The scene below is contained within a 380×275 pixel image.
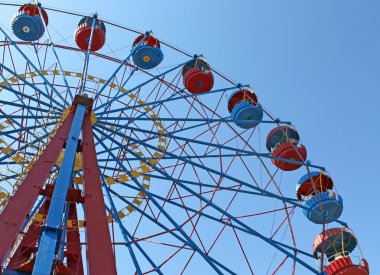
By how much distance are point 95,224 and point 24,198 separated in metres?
1.38

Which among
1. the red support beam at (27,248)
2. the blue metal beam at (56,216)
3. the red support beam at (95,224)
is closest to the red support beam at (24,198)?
the blue metal beam at (56,216)

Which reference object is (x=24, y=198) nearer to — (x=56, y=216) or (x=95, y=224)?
(x=56, y=216)

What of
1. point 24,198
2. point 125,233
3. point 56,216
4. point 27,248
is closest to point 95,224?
point 56,216

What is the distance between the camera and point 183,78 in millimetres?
18781

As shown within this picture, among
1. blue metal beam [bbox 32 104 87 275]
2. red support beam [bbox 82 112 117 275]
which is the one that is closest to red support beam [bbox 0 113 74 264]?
blue metal beam [bbox 32 104 87 275]

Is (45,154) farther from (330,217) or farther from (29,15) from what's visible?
(29,15)

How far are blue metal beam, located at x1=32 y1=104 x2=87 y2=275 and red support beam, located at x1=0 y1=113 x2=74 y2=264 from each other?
269mm

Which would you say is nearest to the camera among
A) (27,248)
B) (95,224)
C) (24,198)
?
(95,224)

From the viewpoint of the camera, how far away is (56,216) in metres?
7.69

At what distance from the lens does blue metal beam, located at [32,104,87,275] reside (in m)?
6.77

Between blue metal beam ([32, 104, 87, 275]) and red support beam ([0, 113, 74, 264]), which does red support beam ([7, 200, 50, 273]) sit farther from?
blue metal beam ([32, 104, 87, 275])

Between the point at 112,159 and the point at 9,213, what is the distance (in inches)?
260

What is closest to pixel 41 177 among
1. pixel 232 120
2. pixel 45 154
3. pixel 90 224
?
pixel 45 154

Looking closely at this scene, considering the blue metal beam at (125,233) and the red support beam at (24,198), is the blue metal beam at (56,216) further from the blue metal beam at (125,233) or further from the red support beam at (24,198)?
the blue metal beam at (125,233)
